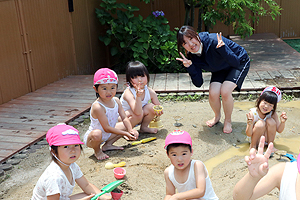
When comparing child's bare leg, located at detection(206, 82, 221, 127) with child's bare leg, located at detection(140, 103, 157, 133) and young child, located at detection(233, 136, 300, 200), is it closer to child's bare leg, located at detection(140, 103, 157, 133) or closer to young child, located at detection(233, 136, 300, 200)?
child's bare leg, located at detection(140, 103, 157, 133)

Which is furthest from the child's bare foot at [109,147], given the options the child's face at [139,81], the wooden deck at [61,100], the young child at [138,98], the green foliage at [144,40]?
the green foliage at [144,40]

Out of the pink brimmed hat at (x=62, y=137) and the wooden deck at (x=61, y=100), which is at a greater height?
the pink brimmed hat at (x=62, y=137)

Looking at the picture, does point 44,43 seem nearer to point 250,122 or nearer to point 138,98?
point 138,98

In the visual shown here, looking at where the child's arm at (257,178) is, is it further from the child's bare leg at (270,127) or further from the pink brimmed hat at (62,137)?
the child's bare leg at (270,127)

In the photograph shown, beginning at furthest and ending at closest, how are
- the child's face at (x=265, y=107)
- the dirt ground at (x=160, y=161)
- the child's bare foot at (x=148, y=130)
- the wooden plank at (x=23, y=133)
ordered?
the wooden plank at (x=23, y=133) → the child's bare foot at (x=148, y=130) → the child's face at (x=265, y=107) → the dirt ground at (x=160, y=161)

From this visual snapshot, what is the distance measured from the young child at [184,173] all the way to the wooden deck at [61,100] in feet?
7.14

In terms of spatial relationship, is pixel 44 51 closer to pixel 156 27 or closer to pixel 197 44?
pixel 156 27

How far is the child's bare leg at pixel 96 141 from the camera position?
3.41 m

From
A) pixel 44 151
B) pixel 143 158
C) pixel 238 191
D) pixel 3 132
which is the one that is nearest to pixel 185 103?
pixel 143 158

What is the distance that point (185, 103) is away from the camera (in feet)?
17.6

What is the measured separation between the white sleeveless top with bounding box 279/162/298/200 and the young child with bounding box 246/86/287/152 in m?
1.62

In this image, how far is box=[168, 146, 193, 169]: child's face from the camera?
7.52 ft

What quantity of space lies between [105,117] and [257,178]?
208cm

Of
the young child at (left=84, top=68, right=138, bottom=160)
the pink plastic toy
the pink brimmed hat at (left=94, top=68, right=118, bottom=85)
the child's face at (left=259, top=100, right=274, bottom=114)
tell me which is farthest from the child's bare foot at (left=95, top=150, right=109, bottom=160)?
the child's face at (left=259, top=100, right=274, bottom=114)
